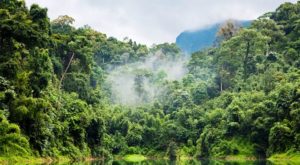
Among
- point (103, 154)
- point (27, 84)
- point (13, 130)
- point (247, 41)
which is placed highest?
point (247, 41)

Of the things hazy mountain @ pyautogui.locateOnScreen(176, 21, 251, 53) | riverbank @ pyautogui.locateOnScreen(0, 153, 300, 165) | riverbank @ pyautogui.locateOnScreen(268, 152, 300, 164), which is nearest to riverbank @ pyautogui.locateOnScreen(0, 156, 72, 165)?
riverbank @ pyautogui.locateOnScreen(0, 153, 300, 165)

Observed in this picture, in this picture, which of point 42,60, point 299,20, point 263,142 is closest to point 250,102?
point 263,142

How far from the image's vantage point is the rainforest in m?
37.9

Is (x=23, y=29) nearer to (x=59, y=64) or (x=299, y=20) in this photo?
(x=59, y=64)

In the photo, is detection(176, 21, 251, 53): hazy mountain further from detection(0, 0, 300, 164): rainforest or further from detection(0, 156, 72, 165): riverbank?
detection(0, 156, 72, 165): riverbank

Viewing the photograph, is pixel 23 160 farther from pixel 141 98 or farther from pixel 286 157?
pixel 141 98

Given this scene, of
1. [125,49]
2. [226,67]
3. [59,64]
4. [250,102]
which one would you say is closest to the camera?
[59,64]

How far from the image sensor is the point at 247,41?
6938cm

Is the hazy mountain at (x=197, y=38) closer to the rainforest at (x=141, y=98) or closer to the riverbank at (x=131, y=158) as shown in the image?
the rainforest at (x=141, y=98)

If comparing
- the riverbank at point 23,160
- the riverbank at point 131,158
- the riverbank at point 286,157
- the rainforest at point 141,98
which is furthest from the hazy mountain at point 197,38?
the riverbank at point 23,160

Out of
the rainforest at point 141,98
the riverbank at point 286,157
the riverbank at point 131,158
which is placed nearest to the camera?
the riverbank at point 131,158

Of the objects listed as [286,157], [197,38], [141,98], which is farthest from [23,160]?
[197,38]

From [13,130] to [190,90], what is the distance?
46.8 metres

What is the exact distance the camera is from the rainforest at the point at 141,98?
37906mm
